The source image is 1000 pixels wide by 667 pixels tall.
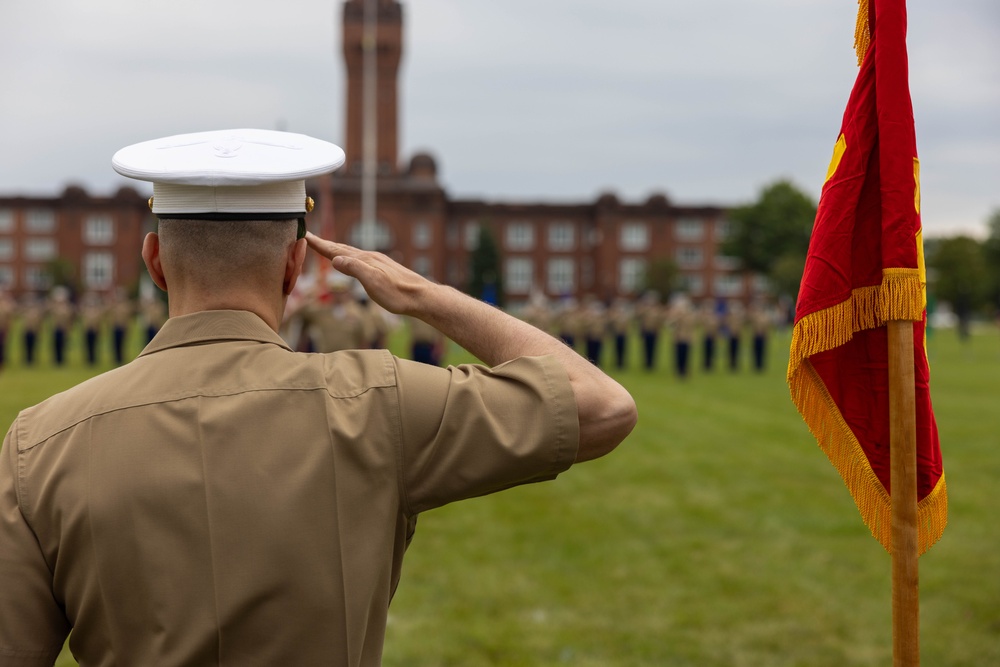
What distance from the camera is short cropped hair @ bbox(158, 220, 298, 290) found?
176cm

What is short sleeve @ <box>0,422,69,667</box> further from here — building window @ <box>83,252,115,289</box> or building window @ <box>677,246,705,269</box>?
building window @ <box>677,246,705,269</box>

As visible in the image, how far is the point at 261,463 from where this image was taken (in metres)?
1.66

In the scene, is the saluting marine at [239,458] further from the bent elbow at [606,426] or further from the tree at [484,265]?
the tree at [484,265]

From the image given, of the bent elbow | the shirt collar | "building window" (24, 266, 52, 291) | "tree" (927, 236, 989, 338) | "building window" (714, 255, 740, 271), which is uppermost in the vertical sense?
the shirt collar

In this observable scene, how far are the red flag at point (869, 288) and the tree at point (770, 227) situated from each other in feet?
223

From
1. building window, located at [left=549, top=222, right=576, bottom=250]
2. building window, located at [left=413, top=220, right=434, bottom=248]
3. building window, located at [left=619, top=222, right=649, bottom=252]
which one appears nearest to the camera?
building window, located at [left=413, top=220, right=434, bottom=248]

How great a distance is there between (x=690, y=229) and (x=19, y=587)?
247 ft

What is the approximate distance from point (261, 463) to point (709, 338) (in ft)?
86.4

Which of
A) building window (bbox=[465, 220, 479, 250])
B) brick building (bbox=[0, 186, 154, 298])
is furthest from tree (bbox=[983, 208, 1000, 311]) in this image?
brick building (bbox=[0, 186, 154, 298])

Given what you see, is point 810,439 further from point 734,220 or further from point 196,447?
point 734,220

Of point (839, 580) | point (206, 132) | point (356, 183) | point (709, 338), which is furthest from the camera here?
point (356, 183)

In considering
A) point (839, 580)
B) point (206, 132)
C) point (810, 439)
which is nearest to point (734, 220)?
point (810, 439)

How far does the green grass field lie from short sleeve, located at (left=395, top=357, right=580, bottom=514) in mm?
3540

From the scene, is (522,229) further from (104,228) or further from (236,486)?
(236,486)
